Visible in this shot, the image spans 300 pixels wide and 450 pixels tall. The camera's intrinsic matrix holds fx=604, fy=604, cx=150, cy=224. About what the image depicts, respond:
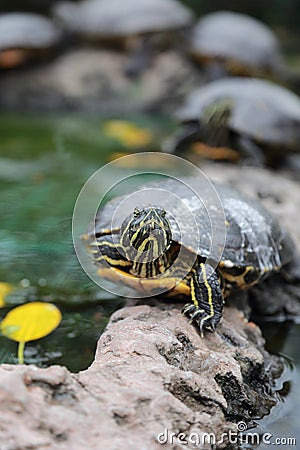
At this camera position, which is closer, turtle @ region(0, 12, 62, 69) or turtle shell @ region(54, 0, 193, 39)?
turtle @ region(0, 12, 62, 69)

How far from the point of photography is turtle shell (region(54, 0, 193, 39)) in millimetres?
6688

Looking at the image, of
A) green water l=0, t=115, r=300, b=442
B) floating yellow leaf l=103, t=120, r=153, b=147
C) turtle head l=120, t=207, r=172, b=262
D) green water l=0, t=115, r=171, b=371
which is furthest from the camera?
floating yellow leaf l=103, t=120, r=153, b=147

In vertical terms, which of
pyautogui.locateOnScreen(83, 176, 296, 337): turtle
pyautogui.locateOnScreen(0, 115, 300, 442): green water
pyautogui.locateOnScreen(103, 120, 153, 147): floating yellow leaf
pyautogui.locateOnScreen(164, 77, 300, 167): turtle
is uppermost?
pyautogui.locateOnScreen(83, 176, 296, 337): turtle

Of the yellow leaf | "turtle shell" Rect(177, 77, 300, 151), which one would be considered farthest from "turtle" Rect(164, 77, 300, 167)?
the yellow leaf

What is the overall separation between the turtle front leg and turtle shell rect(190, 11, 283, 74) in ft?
16.3

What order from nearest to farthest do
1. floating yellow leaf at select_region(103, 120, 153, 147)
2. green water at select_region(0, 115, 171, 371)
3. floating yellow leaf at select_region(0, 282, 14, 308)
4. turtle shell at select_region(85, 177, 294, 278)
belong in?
1. turtle shell at select_region(85, 177, 294, 278)
2. green water at select_region(0, 115, 171, 371)
3. floating yellow leaf at select_region(0, 282, 14, 308)
4. floating yellow leaf at select_region(103, 120, 153, 147)

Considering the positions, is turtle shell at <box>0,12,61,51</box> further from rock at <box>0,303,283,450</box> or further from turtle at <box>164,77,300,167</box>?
rock at <box>0,303,283,450</box>

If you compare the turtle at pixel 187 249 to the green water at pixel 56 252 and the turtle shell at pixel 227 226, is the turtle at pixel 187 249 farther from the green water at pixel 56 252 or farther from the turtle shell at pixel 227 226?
the green water at pixel 56 252

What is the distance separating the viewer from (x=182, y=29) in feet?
22.9

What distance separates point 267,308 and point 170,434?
1416 mm

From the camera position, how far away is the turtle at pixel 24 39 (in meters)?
6.41

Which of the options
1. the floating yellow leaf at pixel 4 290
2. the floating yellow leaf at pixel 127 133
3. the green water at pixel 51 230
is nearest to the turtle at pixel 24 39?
the green water at pixel 51 230

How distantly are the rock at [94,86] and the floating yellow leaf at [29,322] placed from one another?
4.19 m

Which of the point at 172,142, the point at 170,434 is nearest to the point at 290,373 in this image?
the point at 170,434
